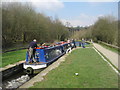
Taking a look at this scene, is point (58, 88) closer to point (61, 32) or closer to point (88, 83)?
point (88, 83)

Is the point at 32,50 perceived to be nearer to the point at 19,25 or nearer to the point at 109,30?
the point at 19,25

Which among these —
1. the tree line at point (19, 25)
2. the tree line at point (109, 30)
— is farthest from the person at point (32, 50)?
the tree line at point (19, 25)

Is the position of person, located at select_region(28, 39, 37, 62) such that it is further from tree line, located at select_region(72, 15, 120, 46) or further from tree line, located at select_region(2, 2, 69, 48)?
tree line, located at select_region(2, 2, 69, 48)

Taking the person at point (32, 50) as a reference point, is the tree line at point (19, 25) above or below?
above

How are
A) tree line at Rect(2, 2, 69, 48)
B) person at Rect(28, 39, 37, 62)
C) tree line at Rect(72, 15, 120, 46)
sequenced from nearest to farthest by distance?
person at Rect(28, 39, 37, 62) → tree line at Rect(72, 15, 120, 46) → tree line at Rect(2, 2, 69, 48)

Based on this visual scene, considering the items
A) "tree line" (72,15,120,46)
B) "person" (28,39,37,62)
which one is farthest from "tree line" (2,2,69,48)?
"person" (28,39,37,62)

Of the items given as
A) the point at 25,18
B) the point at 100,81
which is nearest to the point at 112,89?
the point at 100,81

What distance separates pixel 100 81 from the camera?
538 centimetres

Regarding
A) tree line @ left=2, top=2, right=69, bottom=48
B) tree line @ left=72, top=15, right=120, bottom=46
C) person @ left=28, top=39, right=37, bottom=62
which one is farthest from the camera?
tree line @ left=2, top=2, right=69, bottom=48

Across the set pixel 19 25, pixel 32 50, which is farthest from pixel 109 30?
pixel 32 50

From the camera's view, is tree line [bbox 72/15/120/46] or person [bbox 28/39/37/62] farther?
tree line [bbox 72/15/120/46]

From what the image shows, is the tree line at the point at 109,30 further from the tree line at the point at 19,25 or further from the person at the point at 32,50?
the tree line at the point at 19,25

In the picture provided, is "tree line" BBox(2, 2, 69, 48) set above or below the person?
above

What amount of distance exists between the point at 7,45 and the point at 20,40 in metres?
9.17
